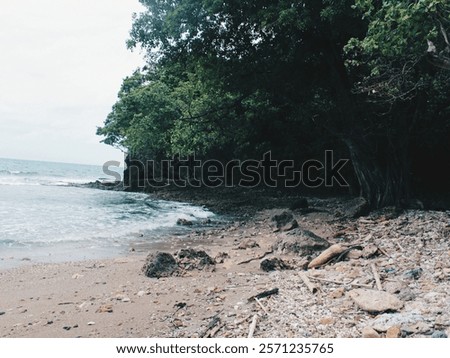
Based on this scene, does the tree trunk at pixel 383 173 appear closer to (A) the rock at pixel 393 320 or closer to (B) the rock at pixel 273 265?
(B) the rock at pixel 273 265

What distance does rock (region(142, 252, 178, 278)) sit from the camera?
6.90 metres

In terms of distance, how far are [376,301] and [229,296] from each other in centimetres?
216

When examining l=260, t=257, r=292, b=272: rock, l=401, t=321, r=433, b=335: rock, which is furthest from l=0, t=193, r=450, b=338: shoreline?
l=260, t=257, r=292, b=272: rock

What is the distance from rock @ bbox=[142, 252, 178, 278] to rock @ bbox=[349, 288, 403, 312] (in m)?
3.75

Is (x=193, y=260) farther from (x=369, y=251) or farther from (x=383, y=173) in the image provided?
(x=383, y=173)

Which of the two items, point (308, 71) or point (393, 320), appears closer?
point (393, 320)

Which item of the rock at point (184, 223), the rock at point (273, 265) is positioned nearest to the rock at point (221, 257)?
the rock at point (273, 265)

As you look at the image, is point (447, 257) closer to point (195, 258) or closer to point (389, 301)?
point (389, 301)

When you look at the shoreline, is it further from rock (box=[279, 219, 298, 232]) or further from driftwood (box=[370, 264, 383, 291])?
rock (box=[279, 219, 298, 232])

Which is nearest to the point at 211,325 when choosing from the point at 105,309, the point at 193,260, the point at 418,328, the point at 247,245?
the point at 105,309

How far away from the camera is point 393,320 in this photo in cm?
371

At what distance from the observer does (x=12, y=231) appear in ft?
37.9

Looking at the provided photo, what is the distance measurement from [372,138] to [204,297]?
11100 mm
